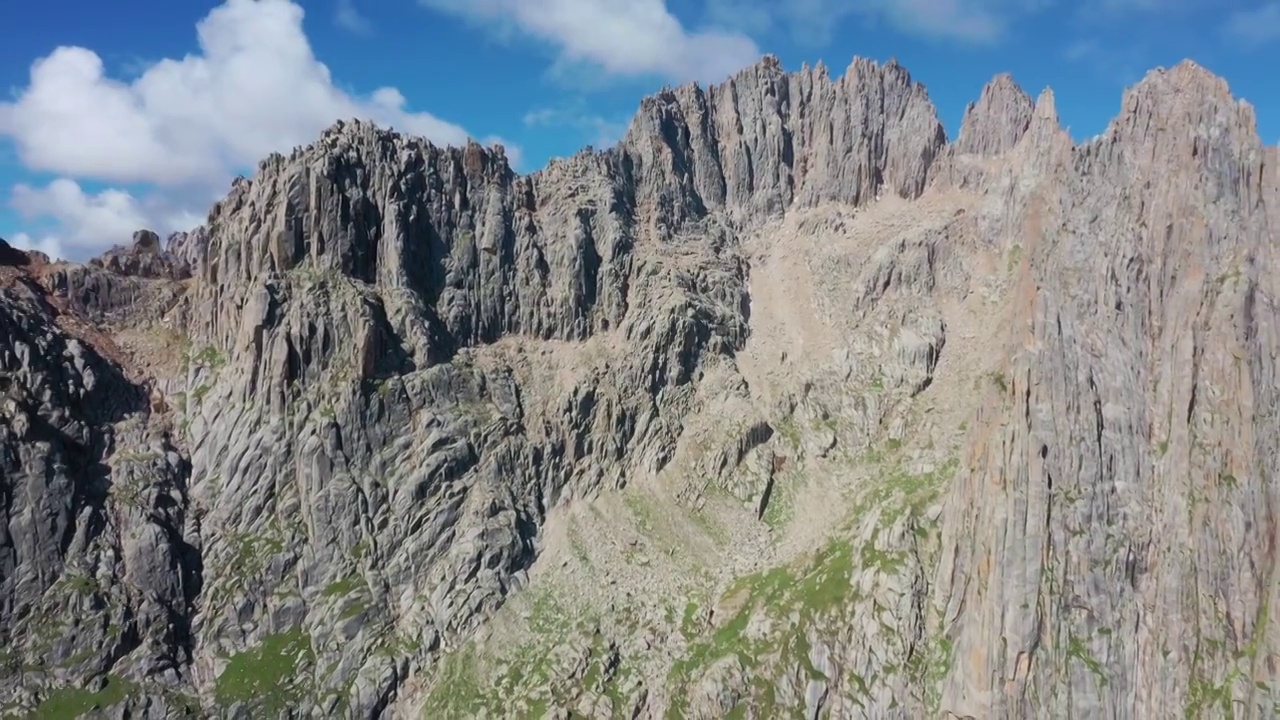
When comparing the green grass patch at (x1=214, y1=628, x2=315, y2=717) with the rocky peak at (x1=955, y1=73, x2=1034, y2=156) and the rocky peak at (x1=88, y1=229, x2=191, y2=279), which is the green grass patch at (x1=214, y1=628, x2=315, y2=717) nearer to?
the rocky peak at (x1=88, y1=229, x2=191, y2=279)

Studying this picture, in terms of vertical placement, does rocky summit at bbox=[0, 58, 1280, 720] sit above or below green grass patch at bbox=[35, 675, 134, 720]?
above

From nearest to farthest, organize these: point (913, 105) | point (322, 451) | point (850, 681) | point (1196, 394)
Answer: point (1196, 394)
point (850, 681)
point (322, 451)
point (913, 105)

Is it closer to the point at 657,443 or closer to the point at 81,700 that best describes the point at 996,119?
the point at 657,443

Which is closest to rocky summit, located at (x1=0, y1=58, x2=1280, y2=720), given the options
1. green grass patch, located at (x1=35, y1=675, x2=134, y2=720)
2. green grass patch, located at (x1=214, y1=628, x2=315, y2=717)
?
green grass patch, located at (x1=214, y1=628, x2=315, y2=717)

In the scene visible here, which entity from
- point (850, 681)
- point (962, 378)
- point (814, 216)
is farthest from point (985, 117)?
point (850, 681)

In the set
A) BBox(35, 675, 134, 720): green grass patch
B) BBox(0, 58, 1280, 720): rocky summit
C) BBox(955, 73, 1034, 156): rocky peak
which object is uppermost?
BBox(955, 73, 1034, 156): rocky peak

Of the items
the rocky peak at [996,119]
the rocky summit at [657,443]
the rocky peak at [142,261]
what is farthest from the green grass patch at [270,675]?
the rocky peak at [996,119]

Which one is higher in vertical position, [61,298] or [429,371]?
[61,298]

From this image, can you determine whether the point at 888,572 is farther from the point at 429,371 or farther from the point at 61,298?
the point at 61,298

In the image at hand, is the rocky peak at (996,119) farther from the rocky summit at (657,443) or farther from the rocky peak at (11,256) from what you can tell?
the rocky peak at (11,256)
